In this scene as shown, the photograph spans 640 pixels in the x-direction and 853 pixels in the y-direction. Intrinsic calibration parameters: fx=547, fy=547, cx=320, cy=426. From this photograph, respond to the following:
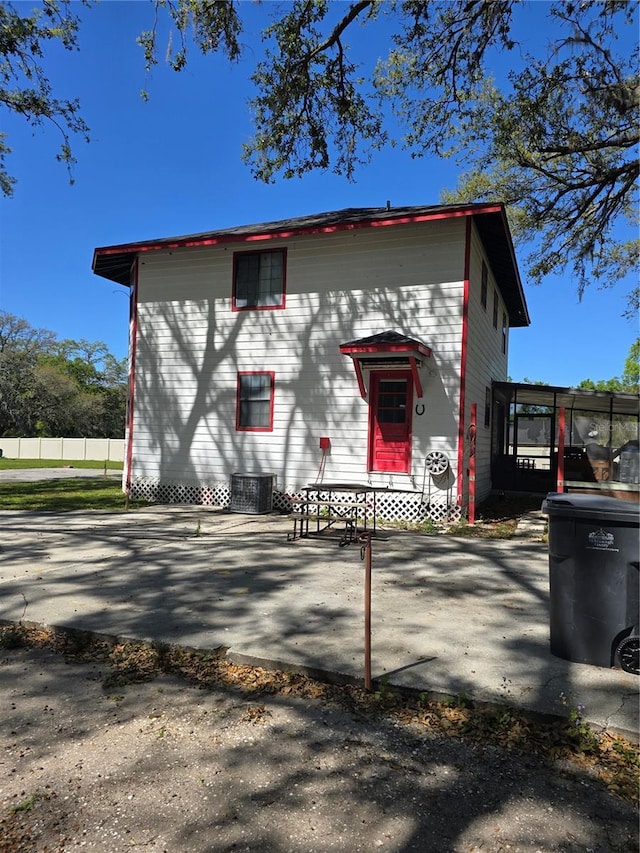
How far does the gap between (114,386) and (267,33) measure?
196 feet

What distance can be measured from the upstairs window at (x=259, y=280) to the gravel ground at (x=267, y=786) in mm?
9969

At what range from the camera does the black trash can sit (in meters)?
3.46

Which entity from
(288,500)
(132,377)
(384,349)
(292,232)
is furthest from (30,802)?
(132,377)

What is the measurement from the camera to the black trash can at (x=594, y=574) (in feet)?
A: 11.4

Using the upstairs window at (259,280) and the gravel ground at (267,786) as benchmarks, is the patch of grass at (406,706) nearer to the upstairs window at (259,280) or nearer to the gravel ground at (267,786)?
the gravel ground at (267,786)

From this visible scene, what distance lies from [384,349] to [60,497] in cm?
971

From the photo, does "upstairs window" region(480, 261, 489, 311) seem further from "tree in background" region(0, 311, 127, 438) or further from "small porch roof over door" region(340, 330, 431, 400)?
"tree in background" region(0, 311, 127, 438)

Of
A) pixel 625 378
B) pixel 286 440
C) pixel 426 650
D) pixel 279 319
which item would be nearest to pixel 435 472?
pixel 286 440

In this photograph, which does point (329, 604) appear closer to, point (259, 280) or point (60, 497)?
point (259, 280)

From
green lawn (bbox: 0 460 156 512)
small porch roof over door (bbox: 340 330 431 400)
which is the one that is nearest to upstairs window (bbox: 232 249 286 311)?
small porch roof over door (bbox: 340 330 431 400)

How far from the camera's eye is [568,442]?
49.6ft

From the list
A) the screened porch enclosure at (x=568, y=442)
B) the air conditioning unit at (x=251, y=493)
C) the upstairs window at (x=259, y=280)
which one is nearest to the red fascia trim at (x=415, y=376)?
the screened porch enclosure at (x=568, y=442)

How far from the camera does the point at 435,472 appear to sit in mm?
10602

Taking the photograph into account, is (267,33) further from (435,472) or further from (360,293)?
(435,472)
